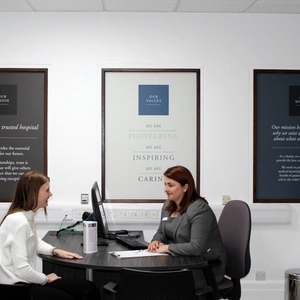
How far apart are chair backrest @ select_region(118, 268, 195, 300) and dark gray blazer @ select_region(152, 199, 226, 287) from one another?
2.10ft

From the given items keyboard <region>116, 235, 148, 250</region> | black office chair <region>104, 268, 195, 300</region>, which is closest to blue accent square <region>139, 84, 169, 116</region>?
keyboard <region>116, 235, 148, 250</region>

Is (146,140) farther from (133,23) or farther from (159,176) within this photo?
(133,23)

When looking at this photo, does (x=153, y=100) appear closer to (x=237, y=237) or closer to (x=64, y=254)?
(x=237, y=237)

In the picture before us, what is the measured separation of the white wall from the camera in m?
4.15

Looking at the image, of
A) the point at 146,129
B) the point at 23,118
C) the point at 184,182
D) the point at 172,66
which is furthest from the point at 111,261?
the point at 172,66

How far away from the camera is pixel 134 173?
13.8 ft

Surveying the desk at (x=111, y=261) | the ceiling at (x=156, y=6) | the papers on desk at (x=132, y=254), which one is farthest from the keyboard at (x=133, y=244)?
the ceiling at (x=156, y=6)

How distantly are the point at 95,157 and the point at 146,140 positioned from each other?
0.50 meters

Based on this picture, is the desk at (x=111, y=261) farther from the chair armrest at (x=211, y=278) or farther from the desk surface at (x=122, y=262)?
the chair armrest at (x=211, y=278)

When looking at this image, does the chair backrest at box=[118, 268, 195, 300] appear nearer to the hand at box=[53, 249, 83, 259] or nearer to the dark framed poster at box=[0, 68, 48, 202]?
the hand at box=[53, 249, 83, 259]

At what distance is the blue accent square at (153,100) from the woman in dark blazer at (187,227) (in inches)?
43.1

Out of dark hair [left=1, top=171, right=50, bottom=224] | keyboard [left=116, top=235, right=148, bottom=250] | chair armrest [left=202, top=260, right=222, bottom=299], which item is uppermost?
dark hair [left=1, top=171, right=50, bottom=224]

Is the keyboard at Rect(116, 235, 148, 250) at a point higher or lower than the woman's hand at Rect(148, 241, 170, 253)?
lower

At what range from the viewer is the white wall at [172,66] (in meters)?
4.15
